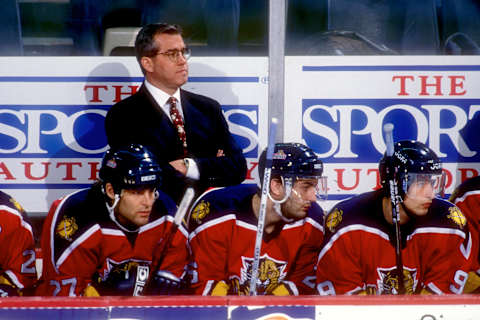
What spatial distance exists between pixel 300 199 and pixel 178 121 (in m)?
0.81

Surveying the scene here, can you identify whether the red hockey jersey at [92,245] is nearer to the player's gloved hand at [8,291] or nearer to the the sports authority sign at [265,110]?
the player's gloved hand at [8,291]

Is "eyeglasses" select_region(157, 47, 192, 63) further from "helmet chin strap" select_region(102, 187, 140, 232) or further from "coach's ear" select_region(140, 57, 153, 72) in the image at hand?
"helmet chin strap" select_region(102, 187, 140, 232)

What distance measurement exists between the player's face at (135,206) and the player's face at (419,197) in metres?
1.27

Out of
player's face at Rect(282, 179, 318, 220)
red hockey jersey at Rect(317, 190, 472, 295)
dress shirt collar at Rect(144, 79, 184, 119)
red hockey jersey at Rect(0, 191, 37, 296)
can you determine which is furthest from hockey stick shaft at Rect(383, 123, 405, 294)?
red hockey jersey at Rect(0, 191, 37, 296)

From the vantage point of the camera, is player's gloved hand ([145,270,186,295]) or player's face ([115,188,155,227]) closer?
player's gloved hand ([145,270,186,295])

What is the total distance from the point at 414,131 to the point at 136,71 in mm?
1565

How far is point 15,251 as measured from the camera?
324 centimetres

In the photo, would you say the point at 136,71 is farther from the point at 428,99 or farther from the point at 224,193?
the point at 428,99

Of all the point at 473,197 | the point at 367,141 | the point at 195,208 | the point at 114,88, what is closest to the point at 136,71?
the point at 114,88

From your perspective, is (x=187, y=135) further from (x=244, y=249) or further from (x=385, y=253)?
(x=385, y=253)

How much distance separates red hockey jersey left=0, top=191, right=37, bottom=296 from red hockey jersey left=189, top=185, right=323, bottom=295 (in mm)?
826

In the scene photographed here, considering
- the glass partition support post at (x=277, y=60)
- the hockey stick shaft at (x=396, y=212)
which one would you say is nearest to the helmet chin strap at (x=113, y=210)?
the glass partition support post at (x=277, y=60)

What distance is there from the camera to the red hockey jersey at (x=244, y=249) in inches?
127

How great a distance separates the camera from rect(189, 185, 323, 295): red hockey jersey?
323 cm
